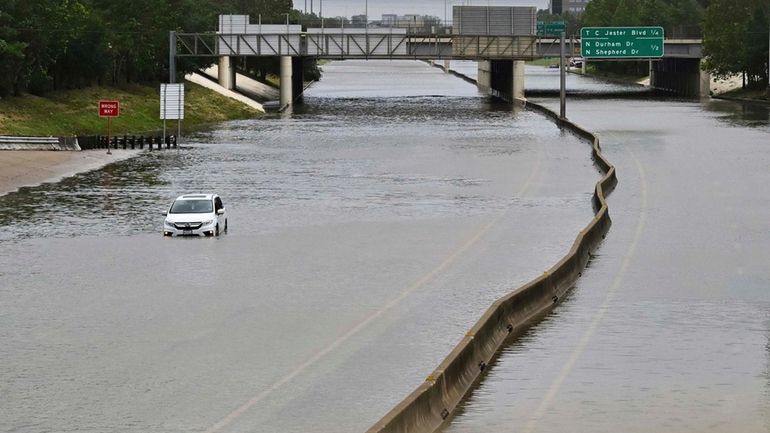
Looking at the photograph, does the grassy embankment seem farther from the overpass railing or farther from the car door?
the car door

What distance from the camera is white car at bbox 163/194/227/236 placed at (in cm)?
5600

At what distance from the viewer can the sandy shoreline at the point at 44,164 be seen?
79375mm

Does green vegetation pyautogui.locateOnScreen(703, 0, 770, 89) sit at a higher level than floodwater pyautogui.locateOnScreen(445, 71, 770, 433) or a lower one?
→ higher

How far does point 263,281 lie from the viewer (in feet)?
148

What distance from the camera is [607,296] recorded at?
42219 millimetres

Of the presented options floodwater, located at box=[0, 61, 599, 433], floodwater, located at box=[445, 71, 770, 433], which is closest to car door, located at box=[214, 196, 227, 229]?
floodwater, located at box=[0, 61, 599, 433]

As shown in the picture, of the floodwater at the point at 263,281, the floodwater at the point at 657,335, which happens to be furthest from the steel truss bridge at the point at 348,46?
the floodwater at the point at 657,335

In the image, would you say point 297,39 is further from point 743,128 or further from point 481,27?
point 743,128

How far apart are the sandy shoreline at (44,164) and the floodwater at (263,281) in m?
2.05

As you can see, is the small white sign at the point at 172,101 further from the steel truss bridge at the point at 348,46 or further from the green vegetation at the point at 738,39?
the green vegetation at the point at 738,39

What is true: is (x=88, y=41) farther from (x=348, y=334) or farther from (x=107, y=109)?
(x=348, y=334)

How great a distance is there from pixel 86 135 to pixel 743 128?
171 ft

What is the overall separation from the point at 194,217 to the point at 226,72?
108 meters

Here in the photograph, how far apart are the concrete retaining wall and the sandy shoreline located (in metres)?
36.4
